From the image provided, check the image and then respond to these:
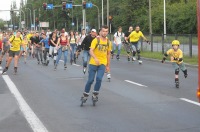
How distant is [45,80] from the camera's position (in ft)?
52.7

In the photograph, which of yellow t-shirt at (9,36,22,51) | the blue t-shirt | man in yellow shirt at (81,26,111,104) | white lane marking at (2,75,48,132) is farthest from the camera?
the blue t-shirt

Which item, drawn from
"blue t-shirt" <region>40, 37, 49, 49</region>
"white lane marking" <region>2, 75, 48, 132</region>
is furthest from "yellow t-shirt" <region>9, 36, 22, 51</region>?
"blue t-shirt" <region>40, 37, 49, 49</region>

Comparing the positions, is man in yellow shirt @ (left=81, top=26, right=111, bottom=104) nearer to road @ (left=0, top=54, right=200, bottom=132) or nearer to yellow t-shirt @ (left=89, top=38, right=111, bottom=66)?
yellow t-shirt @ (left=89, top=38, right=111, bottom=66)

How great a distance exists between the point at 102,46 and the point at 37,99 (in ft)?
7.09

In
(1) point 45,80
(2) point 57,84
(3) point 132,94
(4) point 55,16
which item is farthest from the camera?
(4) point 55,16

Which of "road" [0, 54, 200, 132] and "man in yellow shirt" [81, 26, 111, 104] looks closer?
"road" [0, 54, 200, 132]

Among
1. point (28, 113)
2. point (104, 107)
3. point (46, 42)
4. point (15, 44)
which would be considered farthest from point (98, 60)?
point (46, 42)

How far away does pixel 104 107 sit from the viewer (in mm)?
10062

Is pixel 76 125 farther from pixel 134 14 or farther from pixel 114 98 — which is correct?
pixel 134 14

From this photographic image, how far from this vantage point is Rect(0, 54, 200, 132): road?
315 inches

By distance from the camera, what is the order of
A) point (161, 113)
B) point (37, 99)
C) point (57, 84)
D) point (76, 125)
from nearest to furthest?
1. point (76, 125)
2. point (161, 113)
3. point (37, 99)
4. point (57, 84)

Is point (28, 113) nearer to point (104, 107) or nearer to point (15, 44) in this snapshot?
point (104, 107)

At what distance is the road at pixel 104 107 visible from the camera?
8000 millimetres

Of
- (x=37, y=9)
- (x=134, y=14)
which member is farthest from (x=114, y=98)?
(x=37, y=9)
